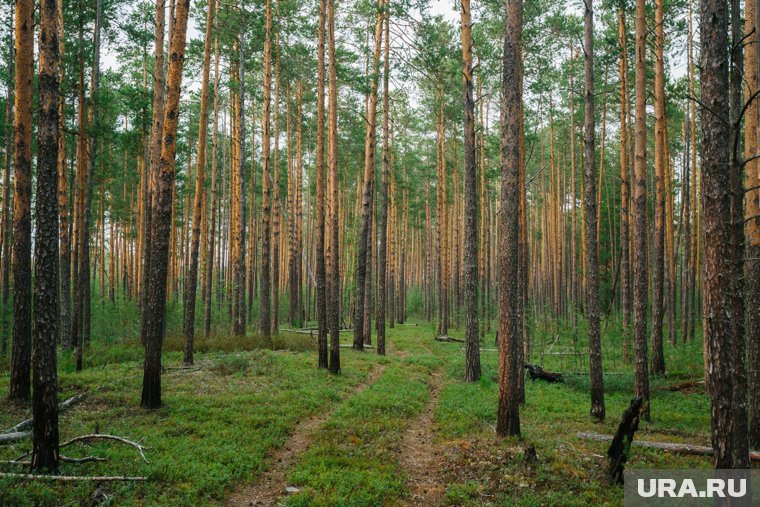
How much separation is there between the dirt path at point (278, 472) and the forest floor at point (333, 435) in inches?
1.1

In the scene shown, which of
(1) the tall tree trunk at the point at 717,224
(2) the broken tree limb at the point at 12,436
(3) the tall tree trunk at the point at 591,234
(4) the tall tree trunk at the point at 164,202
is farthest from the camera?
(3) the tall tree trunk at the point at 591,234

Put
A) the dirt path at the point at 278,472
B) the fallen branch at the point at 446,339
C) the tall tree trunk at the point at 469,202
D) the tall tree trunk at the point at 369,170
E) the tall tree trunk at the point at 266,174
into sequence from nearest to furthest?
the dirt path at the point at 278,472 < the tall tree trunk at the point at 469,202 < the tall tree trunk at the point at 369,170 < the tall tree trunk at the point at 266,174 < the fallen branch at the point at 446,339

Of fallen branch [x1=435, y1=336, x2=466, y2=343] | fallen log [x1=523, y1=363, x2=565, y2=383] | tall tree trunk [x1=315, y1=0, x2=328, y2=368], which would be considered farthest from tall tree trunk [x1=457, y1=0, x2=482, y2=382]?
fallen branch [x1=435, y1=336, x2=466, y2=343]

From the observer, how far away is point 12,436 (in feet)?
22.0

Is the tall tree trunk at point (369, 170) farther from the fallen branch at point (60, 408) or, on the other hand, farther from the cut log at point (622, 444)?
the cut log at point (622, 444)

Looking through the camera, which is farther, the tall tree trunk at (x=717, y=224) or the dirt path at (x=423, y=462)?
the dirt path at (x=423, y=462)

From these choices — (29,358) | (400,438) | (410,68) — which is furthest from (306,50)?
(400,438)

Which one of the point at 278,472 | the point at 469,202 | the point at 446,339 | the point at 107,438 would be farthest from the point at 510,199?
the point at 446,339

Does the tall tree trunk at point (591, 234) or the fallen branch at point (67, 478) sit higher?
the tall tree trunk at point (591, 234)

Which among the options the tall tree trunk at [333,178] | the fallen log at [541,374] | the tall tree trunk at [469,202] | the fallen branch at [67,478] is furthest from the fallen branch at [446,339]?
the fallen branch at [67,478]

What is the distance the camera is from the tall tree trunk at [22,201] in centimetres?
771

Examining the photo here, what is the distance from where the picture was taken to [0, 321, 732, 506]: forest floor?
224 inches

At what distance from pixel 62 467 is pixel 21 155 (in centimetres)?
596

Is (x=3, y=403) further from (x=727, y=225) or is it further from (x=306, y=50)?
(x=306, y=50)
